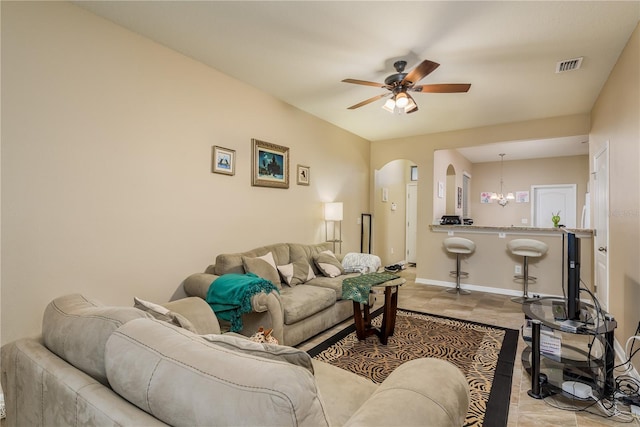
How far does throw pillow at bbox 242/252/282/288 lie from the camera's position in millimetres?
3191

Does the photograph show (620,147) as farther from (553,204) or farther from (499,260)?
(553,204)

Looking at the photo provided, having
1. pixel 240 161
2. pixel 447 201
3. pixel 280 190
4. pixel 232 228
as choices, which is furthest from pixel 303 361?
pixel 447 201

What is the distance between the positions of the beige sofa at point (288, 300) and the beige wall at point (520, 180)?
619 cm

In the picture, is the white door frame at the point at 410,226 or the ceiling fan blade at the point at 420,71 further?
the white door frame at the point at 410,226

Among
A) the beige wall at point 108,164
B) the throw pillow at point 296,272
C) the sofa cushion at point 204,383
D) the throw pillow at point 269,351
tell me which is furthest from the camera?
the throw pillow at point 296,272

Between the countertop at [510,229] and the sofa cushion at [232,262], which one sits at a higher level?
the countertop at [510,229]

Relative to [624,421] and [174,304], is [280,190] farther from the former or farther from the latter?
[624,421]

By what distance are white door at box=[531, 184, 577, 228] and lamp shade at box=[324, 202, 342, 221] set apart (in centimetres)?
584

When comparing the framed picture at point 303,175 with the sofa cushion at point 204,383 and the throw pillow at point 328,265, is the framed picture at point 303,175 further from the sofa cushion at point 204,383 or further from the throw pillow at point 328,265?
the sofa cushion at point 204,383

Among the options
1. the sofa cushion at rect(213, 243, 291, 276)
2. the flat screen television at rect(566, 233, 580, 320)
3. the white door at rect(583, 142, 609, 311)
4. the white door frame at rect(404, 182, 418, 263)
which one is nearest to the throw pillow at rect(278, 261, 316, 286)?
the sofa cushion at rect(213, 243, 291, 276)

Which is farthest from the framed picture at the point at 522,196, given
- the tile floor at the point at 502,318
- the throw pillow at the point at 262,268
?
the throw pillow at the point at 262,268

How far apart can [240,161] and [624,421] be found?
3.74 metres

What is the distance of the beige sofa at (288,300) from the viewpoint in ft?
8.79

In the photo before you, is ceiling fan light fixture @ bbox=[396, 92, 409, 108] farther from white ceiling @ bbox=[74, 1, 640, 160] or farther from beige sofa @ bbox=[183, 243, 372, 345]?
beige sofa @ bbox=[183, 243, 372, 345]
